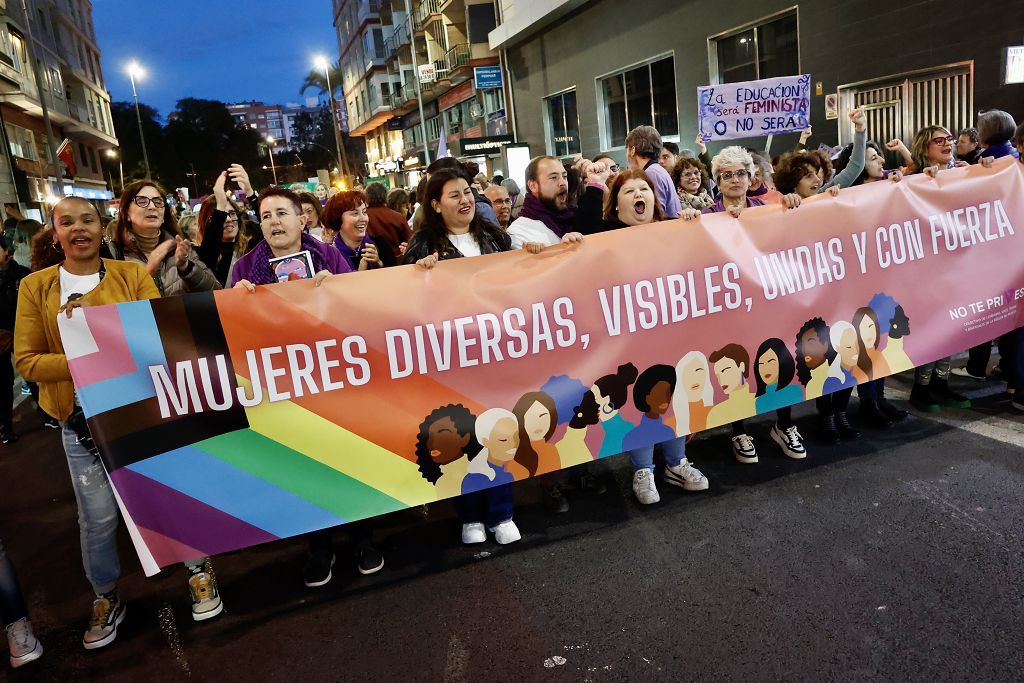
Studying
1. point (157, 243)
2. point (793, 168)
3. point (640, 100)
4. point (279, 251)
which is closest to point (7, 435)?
point (157, 243)

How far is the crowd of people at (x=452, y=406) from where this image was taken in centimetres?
322

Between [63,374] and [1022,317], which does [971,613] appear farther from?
[63,374]

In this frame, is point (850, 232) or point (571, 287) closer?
point (571, 287)

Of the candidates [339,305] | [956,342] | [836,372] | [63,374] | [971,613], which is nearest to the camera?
[971,613]

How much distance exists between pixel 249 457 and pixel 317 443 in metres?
0.30

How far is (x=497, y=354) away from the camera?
3533 mm

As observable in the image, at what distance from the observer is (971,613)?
2791 mm

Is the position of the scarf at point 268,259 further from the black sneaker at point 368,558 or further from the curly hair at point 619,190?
the curly hair at point 619,190

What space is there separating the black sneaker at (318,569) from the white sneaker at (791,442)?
111 inches

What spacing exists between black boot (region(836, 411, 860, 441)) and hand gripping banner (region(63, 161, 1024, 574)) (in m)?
0.51

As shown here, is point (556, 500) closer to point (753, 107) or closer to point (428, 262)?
point (428, 262)

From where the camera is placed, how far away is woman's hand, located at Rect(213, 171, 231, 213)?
4.59 metres

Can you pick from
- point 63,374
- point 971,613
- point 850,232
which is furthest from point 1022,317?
point 63,374

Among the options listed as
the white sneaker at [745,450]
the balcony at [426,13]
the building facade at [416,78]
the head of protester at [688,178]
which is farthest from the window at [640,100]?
the balcony at [426,13]
